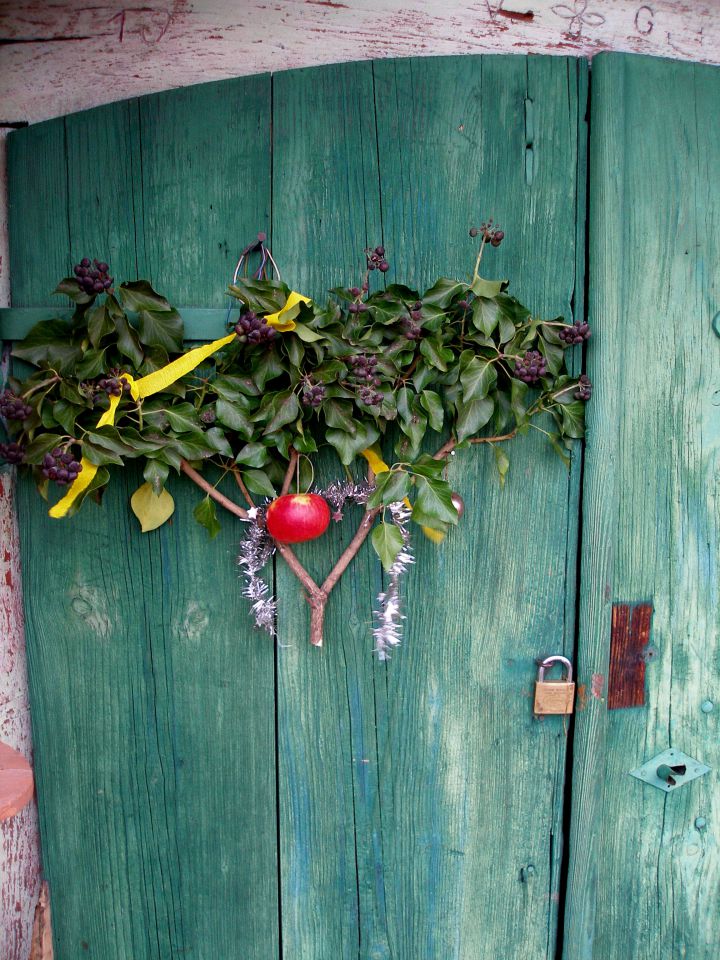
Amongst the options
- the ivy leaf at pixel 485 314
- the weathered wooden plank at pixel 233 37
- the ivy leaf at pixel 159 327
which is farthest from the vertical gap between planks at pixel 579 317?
the ivy leaf at pixel 159 327

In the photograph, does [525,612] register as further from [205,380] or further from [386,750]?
[205,380]

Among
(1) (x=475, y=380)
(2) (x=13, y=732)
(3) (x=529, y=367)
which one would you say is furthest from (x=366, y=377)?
(2) (x=13, y=732)

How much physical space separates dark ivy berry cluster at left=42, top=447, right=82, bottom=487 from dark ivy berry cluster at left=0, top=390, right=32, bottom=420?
0.12 m

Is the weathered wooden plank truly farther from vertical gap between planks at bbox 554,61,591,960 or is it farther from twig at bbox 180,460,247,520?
twig at bbox 180,460,247,520

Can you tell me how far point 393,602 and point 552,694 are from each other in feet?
1.23

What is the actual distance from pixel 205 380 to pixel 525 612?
78 cm

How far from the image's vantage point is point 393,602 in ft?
4.52

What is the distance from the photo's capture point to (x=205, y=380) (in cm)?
127

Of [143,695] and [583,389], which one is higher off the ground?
[583,389]

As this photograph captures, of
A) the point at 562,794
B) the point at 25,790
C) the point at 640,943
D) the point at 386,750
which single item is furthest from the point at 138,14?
Result: the point at 640,943

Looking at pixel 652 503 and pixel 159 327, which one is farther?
pixel 652 503

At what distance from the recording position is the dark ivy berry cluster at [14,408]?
1214mm

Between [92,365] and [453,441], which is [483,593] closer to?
[453,441]

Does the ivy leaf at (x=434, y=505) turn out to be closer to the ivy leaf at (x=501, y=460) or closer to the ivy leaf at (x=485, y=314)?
the ivy leaf at (x=501, y=460)
